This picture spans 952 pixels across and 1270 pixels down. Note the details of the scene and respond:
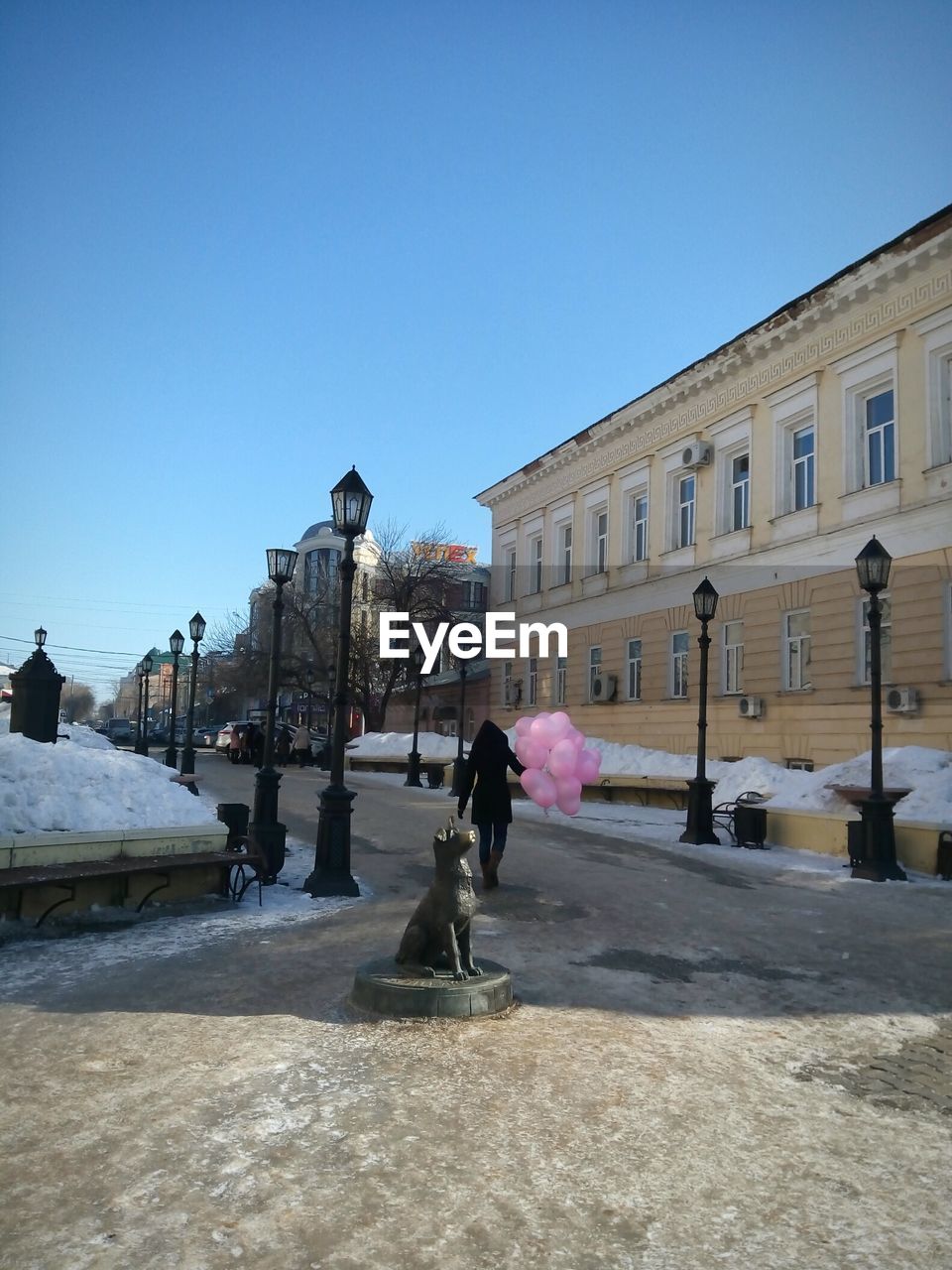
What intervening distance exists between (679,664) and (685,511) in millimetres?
4484

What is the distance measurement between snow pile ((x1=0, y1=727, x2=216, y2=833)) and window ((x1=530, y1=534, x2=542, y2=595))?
2708 centimetres

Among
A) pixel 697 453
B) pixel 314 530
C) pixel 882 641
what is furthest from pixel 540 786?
pixel 314 530

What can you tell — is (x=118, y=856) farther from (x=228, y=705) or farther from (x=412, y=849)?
(x=228, y=705)

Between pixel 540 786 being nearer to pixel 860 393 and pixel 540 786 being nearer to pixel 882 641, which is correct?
pixel 882 641

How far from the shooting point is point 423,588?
47.1m

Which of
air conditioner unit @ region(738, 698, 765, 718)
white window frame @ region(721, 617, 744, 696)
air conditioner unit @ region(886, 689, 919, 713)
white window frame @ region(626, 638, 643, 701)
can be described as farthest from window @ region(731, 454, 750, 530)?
air conditioner unit @ region(886, 689, 919, 713)

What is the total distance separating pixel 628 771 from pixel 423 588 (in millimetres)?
23924

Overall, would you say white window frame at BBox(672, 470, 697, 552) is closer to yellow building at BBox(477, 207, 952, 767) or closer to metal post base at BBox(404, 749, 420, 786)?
yellow building at BBox(477, 207, 952, 767)

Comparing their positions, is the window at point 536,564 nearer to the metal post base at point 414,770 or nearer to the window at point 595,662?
the window at point 595,662

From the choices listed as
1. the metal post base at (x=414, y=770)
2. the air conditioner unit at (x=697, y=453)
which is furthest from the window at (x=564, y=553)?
the metal post base at (x=414, y=770)

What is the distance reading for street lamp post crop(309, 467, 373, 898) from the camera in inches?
397

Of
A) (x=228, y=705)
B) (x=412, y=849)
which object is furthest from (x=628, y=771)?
(x=228, y=705)

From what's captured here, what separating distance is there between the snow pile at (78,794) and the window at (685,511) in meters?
20.3

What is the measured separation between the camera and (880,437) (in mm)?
21922
